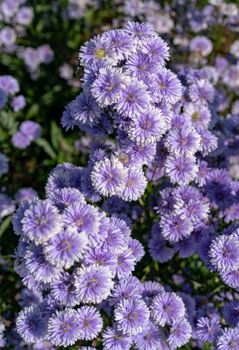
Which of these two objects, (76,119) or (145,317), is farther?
(76,119)

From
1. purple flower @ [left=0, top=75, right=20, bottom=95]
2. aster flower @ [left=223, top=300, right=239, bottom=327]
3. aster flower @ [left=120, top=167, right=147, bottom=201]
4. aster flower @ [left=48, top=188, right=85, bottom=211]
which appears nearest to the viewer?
aster flower @ [left=48, top=188, right=85, bottom=211]

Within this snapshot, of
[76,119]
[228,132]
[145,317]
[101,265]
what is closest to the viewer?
[101,265]

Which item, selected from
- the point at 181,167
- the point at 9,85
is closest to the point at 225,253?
the point at 181,167

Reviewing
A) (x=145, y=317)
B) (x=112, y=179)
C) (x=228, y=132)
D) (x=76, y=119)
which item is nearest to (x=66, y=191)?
(x=112, y=179)

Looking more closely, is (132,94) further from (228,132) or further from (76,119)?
(228,132)

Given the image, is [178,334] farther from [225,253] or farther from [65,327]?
[65,327]

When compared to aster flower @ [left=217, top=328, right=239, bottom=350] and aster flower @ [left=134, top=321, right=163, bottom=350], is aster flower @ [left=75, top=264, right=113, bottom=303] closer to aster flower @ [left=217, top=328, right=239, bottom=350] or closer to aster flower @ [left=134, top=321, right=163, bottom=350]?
aster flower @ [left=134, top=321, right=163, bottom=350]

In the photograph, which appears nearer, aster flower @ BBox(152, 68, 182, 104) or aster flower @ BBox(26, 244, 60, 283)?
aster flower @ BBox(26, 244, 60, 283)

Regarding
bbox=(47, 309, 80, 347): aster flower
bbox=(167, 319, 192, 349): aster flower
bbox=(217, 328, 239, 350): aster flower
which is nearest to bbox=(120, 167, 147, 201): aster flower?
bbox=(47, 309, 80, 347): aster flower
